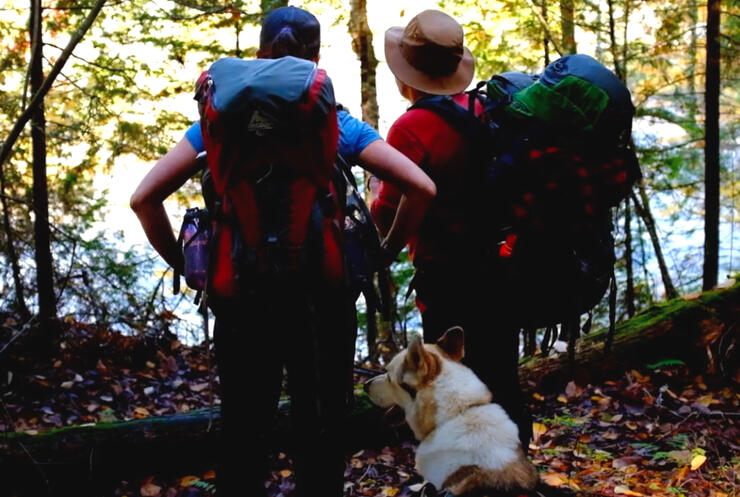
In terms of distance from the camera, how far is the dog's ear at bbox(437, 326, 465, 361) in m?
3.06

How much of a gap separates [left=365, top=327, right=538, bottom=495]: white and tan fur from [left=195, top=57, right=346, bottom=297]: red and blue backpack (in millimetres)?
746

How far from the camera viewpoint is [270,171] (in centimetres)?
245

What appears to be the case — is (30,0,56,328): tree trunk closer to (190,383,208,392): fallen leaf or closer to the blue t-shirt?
(190,383,208,392): fallen leaf

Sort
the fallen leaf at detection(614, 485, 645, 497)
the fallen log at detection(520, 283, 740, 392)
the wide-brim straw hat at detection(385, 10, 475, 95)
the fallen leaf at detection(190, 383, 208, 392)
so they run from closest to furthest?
the wide-brim straw hat at detection(385, 10, 475, 95) < the fallen leaf at detection(614, 485, 645, 497) < the fallen log at detection(520, 283, 740, 392) < the fallen leaf at detection(190, 383, 208, 392)

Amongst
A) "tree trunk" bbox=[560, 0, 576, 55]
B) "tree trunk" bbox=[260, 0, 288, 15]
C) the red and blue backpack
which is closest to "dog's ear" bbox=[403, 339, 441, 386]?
the red and blue backpack

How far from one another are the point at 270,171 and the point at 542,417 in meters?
4.03

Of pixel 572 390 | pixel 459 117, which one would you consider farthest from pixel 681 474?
pixel 459 117

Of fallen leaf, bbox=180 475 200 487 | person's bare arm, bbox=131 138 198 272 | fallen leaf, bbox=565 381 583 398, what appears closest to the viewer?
person's bare arm, bbox=131 138 198 272

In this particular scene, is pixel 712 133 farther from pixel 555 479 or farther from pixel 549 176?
pixel 549 176

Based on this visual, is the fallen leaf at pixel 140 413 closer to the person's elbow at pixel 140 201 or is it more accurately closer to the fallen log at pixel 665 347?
the fallen log at pixel 665 347

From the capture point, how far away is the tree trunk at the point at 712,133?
24.0 feet

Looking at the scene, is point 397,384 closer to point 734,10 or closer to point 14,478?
point 14,478

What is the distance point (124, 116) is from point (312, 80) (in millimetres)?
7202

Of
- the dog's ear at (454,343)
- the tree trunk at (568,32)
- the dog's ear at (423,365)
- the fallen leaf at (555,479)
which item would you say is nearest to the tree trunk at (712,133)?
the tree trunk at (568,32)
